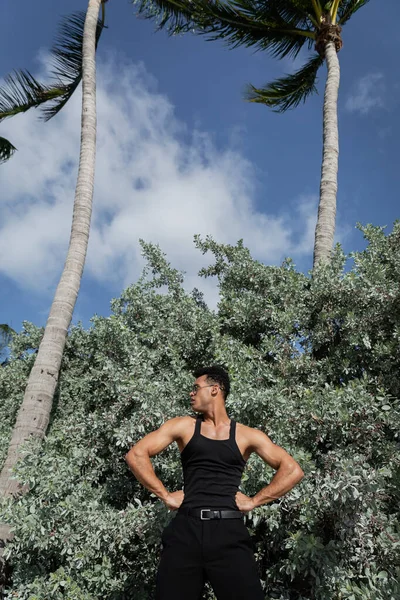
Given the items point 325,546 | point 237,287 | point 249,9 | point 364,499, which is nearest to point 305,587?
point 325,546

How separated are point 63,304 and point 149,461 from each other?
189 inches

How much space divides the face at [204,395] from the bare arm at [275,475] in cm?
37

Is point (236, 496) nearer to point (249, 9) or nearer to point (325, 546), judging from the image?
point (325, 546)

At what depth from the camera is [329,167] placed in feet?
29.9

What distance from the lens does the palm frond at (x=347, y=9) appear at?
10.9m

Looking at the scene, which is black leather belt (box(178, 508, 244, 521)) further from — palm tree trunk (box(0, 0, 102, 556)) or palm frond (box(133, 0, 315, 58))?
palm frond (box(133, 0, 315, 58))

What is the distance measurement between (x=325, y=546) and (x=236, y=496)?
5.56 feet

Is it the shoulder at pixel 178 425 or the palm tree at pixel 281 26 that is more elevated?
the palm tree at pixel 281 26

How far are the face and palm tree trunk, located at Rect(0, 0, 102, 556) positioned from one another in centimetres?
269

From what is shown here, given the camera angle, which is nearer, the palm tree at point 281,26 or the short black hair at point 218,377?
the short black hair at point 218,377

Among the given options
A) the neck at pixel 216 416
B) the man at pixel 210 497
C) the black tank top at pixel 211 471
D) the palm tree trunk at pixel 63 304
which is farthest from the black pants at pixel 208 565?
the palm tree trunk at pixel 63 304

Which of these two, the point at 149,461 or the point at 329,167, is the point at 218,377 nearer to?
the point at 149,461

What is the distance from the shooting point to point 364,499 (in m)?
4.16

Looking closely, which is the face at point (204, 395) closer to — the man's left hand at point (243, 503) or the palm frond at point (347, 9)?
the man's left hand at point (243, 503)
